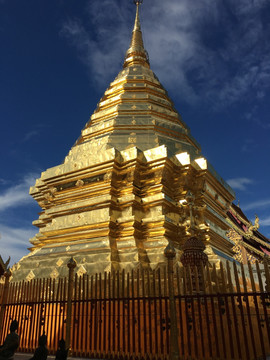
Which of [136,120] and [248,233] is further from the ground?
[136,120]

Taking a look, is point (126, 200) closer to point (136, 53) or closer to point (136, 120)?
point (136, 120)

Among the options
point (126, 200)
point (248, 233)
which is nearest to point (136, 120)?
point (126, 200)

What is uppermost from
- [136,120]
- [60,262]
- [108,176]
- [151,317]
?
[136,120]

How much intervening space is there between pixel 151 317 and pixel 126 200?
13.3 ft

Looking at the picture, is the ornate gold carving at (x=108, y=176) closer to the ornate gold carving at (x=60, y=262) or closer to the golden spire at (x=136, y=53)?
the ornate gold carving at (x=60, y=262)

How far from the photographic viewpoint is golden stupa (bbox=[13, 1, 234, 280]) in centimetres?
815

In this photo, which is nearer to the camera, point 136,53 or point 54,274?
point 54,274

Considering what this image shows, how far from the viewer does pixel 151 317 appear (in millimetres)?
5281

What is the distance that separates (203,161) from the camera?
31.6 ft

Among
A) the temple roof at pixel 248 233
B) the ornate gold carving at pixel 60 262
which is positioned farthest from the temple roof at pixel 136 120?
the temple roof at pixel 248 233

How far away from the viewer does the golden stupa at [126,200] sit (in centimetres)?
815

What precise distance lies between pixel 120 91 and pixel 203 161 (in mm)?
5392

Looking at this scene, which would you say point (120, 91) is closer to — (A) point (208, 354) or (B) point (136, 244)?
(B) point (136, 244)

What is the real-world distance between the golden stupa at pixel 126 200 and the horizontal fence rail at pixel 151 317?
155 cm
